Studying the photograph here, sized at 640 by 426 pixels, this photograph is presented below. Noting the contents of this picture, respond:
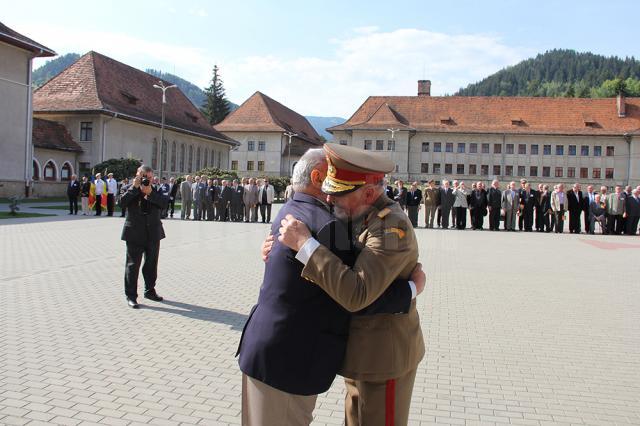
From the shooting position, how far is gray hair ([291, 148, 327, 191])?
9.59 feet

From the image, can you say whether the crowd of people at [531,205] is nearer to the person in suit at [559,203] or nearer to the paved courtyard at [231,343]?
the person in suit at [559,203]

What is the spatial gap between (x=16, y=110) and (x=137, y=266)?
122 feet

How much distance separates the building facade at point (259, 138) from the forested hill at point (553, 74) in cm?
11067

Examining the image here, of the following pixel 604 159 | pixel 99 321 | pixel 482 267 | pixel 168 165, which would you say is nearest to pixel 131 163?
pixel 168 165

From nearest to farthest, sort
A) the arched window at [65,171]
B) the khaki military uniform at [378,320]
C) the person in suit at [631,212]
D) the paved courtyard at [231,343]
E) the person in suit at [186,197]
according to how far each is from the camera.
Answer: the khaki military uniform at [378,320], the paved courtyard at [231,343], the person in suit at [631,212], the person in suit at [186,197], the arched window at [65,171]

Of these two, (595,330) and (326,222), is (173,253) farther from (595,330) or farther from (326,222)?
(326,222)

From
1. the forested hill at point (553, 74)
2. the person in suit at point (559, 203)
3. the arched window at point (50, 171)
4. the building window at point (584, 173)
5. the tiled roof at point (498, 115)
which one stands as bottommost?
the person in suit at point (559, 203)

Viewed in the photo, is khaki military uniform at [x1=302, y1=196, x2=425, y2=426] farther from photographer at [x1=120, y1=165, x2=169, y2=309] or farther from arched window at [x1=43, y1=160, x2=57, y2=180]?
arched window at [x1=43, y1=160, x2=57, y2=180]

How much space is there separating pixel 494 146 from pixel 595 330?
7727 cm

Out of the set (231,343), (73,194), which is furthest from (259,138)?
(231,343)

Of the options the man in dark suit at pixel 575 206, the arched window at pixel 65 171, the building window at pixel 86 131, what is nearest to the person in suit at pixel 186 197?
the man in dark suit at pixel 575 206

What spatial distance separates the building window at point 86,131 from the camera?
47500mm

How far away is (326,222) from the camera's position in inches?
108

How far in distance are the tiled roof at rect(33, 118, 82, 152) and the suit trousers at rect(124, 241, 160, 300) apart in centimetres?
3860
